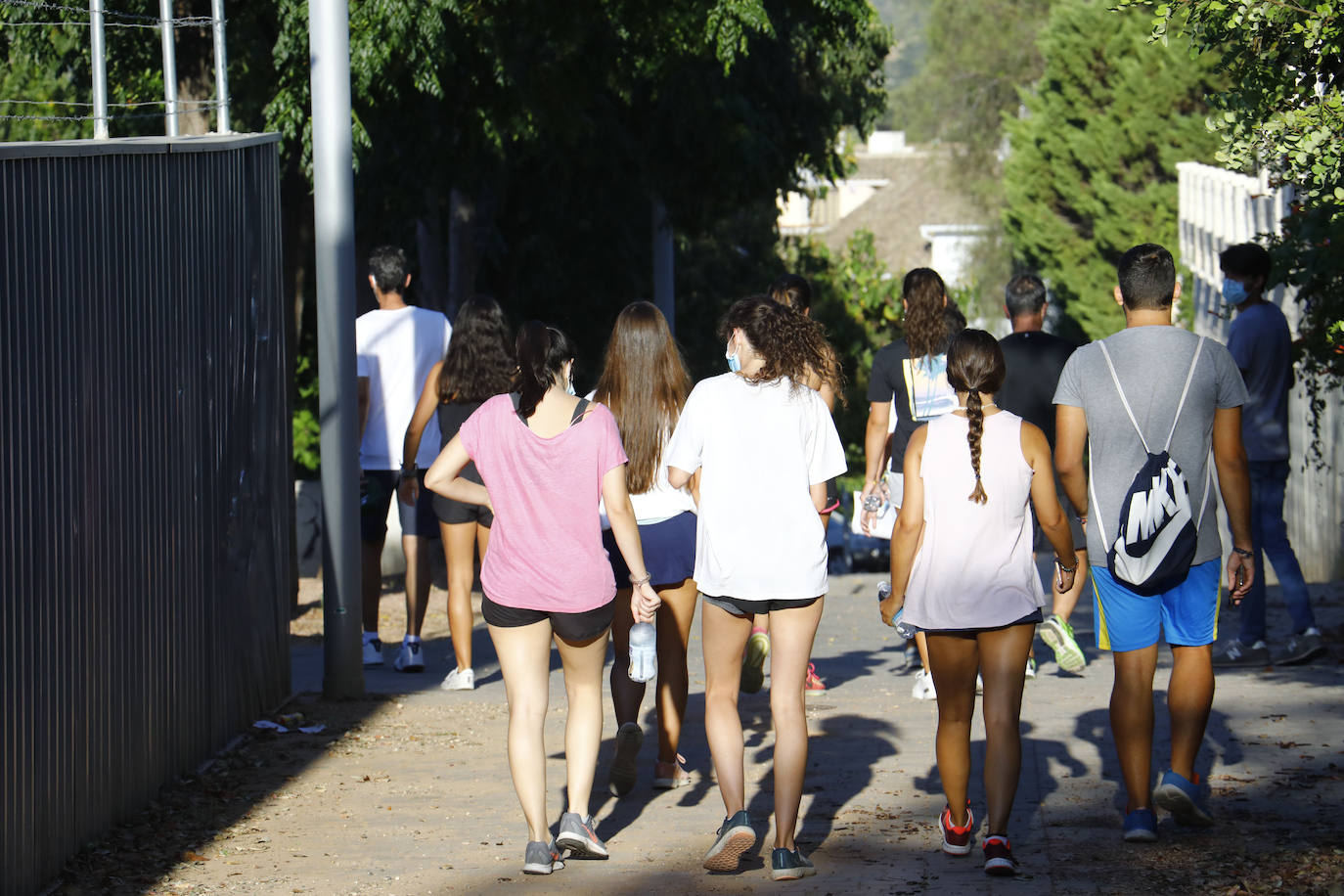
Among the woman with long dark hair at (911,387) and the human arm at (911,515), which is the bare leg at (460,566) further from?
the human arm at (911,515)

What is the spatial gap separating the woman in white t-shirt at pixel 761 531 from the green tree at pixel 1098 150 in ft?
147

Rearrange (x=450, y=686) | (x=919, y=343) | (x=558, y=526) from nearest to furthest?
(x=558, y=526) < (x=919, y=343) < (x=450, y=686)

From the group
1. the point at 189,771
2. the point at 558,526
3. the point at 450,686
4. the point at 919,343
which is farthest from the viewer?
the point at 450,686

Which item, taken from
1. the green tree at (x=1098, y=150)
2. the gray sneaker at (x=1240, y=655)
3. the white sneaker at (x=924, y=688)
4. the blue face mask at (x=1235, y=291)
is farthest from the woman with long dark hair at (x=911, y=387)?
the green tree at (x=1098, y=150)

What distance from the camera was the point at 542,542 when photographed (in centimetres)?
524

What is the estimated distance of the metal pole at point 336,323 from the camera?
7.63 metres

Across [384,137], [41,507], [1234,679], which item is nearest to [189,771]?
[41,507]

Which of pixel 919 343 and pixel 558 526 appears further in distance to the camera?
pixel 919 343

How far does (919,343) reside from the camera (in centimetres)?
759

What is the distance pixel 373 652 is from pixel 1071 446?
4777mm

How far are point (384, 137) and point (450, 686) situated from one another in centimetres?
804

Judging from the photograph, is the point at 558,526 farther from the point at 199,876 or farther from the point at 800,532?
the point at 199,876

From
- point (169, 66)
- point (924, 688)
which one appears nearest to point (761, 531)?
point (924, 688)

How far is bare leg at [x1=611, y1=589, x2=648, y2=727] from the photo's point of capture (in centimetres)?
614
